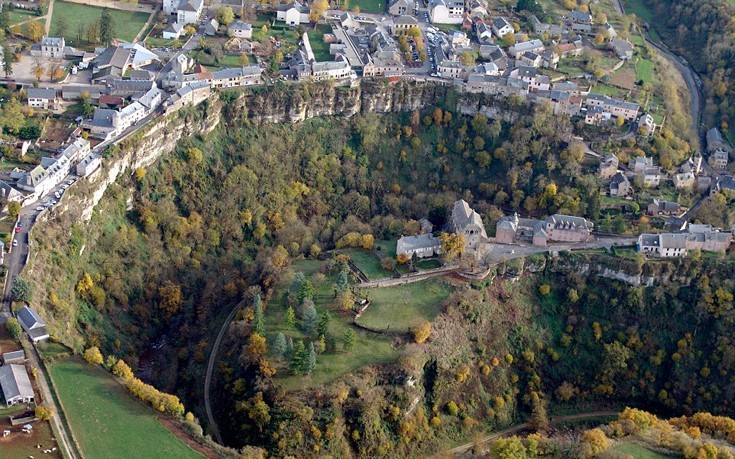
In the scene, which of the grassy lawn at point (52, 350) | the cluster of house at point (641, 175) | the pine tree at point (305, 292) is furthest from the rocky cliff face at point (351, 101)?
the grassy lawn at point (52, 350)

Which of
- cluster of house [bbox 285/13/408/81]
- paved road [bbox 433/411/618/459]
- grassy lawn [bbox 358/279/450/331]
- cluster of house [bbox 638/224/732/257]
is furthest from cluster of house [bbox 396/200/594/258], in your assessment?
cluster of house [bbox 285/13/408/81]

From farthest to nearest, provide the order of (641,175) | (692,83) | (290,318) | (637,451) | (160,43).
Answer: (692,83) < (160,43) < (641,175) < (290,318) < (637,451)

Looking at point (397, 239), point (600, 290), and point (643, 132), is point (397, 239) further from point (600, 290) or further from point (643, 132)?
point (643, 132)

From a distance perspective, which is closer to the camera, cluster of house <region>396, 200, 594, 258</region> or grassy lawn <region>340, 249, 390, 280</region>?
grassy lawn <region>340, 249, 390, 280</region>

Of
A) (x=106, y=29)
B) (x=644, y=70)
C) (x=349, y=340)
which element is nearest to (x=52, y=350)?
(x=349, y=340)

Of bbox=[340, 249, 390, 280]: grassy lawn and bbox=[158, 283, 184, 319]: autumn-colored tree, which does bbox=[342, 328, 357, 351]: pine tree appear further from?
bbox=[158, 283, 184, 319]: autumn-colored tree

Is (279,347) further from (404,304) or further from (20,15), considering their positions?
(20,15)

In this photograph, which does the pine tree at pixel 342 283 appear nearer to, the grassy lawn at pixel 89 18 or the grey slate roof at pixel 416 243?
the grey slate roof at pixel 416 243
